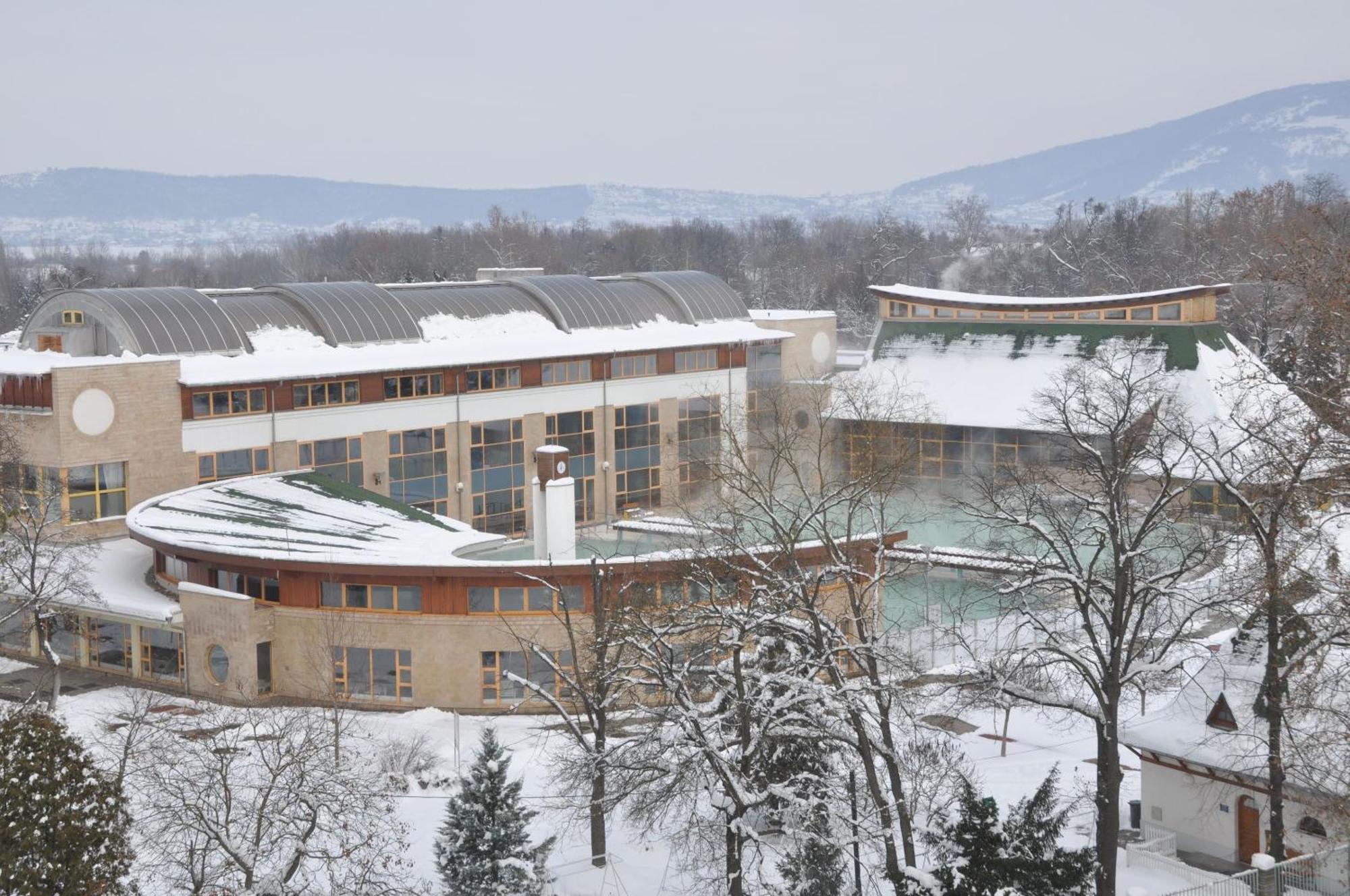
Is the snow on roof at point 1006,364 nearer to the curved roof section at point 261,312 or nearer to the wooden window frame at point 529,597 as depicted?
the curved roof section at point 261,312

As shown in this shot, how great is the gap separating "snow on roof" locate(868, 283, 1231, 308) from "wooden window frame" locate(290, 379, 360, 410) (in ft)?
90.7

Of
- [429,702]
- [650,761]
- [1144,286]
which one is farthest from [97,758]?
[1144,286]

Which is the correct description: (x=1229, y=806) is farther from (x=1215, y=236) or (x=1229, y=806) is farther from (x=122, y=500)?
(x=1215, y=236)

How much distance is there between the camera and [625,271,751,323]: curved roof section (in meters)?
65.4

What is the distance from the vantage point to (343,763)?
27.2 meters

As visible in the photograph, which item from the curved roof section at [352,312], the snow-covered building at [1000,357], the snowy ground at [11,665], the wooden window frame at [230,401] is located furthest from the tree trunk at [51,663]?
the snow-covered building at [1000,357]

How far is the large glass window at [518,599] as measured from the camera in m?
35.9

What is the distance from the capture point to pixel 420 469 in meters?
53.7

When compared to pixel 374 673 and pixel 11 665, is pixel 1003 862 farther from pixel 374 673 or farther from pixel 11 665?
pixel 11 665

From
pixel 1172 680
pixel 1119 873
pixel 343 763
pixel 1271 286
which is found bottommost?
pixel 1119 873

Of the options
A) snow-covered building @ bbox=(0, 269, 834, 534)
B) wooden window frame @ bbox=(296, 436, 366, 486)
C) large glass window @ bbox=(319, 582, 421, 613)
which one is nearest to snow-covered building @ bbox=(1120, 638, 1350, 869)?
large glass window @ bbox=(319, 582, 421, 613)

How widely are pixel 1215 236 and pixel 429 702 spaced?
84938mm

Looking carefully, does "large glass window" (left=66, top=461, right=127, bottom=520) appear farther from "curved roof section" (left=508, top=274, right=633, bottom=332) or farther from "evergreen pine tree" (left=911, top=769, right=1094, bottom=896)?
"evergreen pine tree" (left=911, top=769, right=1094, bottom=896)

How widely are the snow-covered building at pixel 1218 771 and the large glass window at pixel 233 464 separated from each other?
30.8m
